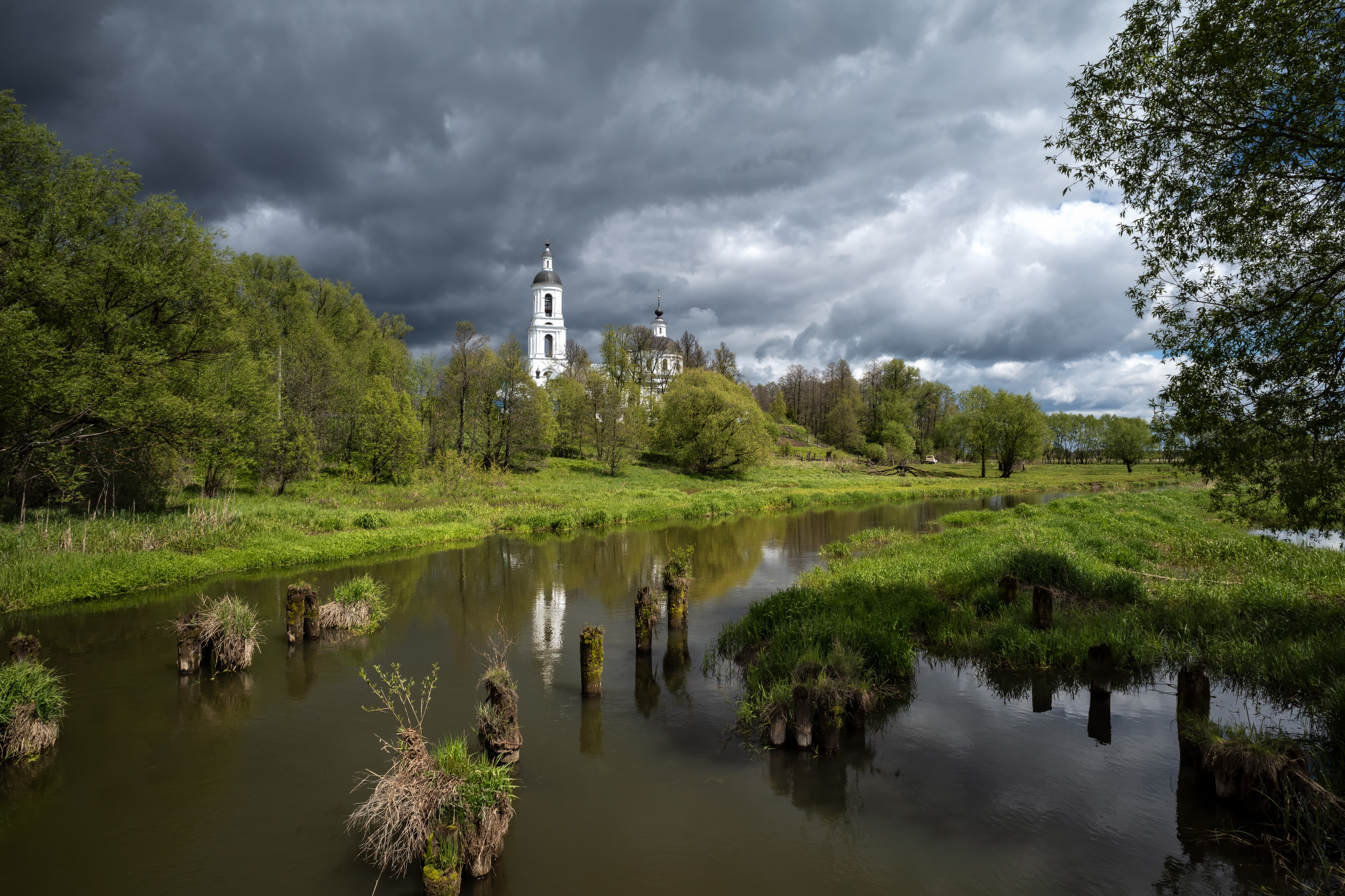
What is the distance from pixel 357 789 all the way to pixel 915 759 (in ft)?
22.2

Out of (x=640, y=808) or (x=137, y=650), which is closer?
(x=640, y=808)

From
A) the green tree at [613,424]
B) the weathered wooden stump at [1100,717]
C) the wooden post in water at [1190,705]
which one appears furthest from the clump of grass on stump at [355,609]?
the green tree at [613,424]

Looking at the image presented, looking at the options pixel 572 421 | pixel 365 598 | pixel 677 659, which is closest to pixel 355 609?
pixel 365 598

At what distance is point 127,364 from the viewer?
62.7 feet

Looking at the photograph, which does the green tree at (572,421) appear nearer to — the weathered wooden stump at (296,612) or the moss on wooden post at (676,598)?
the weathered wooden stump at (296,612)

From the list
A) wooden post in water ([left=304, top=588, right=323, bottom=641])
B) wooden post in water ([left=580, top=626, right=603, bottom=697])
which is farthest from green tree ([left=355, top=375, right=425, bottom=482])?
wooden post in water ([left=580, top=626, right=603, bottom=697])

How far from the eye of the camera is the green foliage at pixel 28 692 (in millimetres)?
7832

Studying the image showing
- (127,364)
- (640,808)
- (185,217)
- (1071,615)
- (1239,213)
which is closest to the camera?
(640,808)

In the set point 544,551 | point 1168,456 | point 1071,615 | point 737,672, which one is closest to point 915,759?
point 737,672

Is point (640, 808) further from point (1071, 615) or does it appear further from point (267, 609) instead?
point (267, 609)

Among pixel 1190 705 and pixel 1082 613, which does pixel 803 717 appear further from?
pixel 1082 613

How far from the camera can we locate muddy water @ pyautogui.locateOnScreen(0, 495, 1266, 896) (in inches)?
231

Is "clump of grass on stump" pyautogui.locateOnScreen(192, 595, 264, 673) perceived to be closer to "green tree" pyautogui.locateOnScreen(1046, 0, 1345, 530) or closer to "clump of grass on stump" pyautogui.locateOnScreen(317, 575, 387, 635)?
"clump of grass on stump" pyautogui.locateOnScreen(317, 575, 387, 635)

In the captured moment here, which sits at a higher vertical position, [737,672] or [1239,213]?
[1239,213]
